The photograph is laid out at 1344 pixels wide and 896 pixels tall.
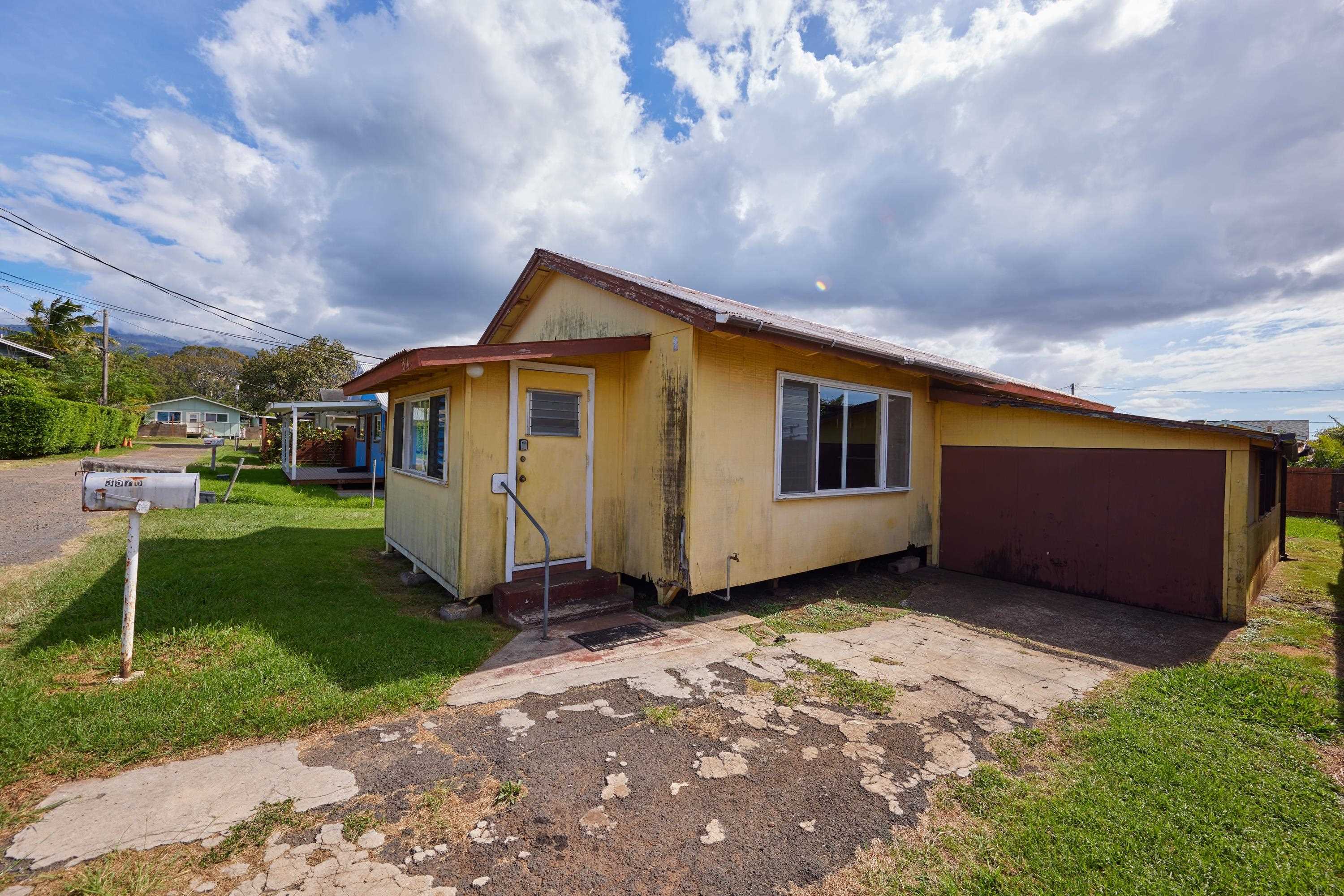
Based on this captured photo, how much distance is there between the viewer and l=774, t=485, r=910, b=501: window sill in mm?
6062

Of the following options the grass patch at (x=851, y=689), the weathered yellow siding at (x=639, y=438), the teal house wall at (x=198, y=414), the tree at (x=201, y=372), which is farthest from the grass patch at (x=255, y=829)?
the tree at (x=201, y=372)

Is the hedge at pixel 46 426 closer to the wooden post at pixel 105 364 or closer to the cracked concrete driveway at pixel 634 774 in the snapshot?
the wooden post at pixel 105 364

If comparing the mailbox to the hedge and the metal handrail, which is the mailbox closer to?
the metal handrail

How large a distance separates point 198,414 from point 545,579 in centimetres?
5642

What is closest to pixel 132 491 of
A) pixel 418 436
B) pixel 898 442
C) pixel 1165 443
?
pixel 418 436

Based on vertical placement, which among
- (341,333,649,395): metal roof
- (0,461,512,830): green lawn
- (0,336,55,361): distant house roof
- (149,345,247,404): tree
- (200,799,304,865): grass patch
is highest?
(149,345,247,404): tree

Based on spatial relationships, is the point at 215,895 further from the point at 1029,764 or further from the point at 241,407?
the point at 241,407

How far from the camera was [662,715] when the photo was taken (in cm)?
349

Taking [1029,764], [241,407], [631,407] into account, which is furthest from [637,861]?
[241,407]

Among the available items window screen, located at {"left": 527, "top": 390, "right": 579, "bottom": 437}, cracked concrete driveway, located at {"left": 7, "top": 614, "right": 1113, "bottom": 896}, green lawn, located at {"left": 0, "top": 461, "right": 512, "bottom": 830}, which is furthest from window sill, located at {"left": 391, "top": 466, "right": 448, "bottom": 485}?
cracked concrete driveway, located at {"left": 7, "top": 614, "right": 1113, "bottom": 896}

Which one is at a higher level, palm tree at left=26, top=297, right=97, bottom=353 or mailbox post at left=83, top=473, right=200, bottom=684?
palm tree at left=26, top=297, right=97, bottom=353

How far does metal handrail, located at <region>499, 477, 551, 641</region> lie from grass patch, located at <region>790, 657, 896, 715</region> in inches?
85.2

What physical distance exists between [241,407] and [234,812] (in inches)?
2498

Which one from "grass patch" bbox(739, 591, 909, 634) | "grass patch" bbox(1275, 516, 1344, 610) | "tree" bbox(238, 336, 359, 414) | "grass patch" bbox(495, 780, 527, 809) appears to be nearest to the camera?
"grass patch" bbox(495, 780, 527, 809)
